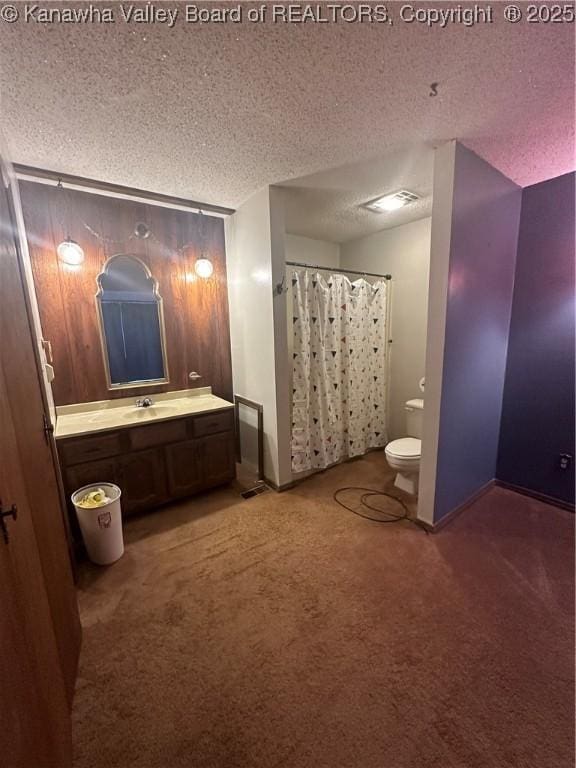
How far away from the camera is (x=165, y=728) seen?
1.14m

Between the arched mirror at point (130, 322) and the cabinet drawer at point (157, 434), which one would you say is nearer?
the cabinet drawer at point (157, 434)

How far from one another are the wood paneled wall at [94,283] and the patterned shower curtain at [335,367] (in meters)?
0.82

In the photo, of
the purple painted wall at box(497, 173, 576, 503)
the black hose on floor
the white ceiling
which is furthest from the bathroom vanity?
the purple painted wall at box(497, 173, 576, 503)

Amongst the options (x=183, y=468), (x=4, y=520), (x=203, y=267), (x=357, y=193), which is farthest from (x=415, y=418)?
(x=4, y=520)

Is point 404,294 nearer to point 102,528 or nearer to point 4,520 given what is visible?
point 102,528

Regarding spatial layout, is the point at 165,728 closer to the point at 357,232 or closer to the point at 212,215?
the point at 212,215

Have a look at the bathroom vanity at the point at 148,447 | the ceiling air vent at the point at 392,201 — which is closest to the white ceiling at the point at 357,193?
the ceiling air vent at the point at 392,201

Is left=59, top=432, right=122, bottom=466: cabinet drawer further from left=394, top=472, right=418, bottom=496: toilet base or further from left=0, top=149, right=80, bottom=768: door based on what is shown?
left=394, top=472, right=418, bottom=496: toilet base

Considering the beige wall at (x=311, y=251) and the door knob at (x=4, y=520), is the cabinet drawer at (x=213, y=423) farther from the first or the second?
the beige wall at (x=311, y=251)

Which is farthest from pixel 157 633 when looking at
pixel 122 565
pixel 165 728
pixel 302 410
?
pixel 302 410

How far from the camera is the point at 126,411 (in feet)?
8.30

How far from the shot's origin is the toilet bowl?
2493 mm

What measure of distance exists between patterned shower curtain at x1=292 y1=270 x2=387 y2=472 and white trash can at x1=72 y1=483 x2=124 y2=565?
1.43 metres

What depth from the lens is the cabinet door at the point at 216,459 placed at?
2555mm
